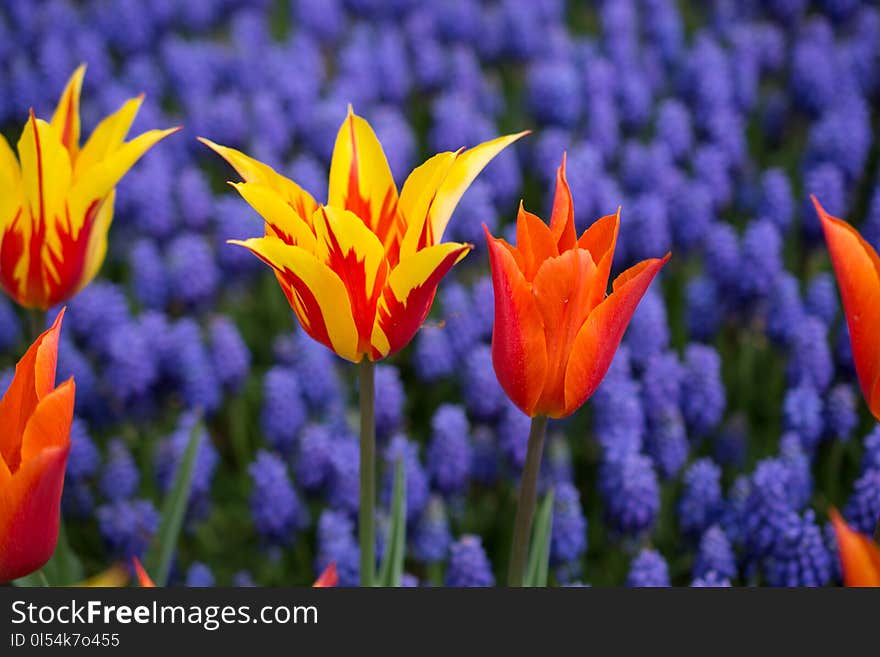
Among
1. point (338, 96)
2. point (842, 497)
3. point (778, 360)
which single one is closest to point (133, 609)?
point (842, 497)

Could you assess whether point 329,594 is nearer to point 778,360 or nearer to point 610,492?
point 610,492

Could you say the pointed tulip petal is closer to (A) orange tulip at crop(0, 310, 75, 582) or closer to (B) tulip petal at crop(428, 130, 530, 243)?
(B) tulip petal at crop(428, 130, 530, 243)

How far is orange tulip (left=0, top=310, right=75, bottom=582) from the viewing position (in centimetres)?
82

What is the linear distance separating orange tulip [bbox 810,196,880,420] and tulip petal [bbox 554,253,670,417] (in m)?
0.13

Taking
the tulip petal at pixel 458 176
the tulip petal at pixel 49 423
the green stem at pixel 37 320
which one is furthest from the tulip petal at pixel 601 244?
the green stem at pixel 37 320

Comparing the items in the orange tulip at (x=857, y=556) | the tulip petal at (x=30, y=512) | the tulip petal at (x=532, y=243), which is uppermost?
the tulip petal at (x=532, y=243)

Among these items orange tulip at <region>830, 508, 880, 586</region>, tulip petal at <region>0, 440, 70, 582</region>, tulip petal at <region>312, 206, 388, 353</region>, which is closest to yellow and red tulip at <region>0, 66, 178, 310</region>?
tulip petal at <region>312, 206, 388, 353</region>

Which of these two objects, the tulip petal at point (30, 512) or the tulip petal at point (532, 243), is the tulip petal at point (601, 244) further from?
the tulip petal at point (30, 512)

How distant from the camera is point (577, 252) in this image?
848 millimetres

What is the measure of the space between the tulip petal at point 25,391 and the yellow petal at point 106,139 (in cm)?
35

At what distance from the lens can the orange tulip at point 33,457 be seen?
0.82 m

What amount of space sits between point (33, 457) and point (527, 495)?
1.36 ft

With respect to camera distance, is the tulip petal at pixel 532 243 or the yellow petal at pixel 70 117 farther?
the yellow petal at pixel 70 117

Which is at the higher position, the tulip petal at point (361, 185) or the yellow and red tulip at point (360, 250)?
the tulip petal at point (361, 185)
